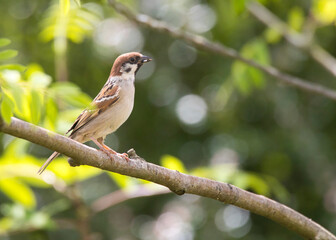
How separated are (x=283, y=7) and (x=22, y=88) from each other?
505 cm

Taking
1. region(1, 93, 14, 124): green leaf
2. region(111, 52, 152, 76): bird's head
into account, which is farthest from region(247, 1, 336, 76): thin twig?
region(1, 93, 14, 124): green leaf

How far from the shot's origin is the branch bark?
111 inches

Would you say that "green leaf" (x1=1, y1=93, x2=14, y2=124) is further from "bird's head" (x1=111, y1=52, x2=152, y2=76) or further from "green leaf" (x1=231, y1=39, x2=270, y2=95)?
"green leaf" (x1=231, y1=39, x2=270, y2=95)

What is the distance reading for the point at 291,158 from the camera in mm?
7078

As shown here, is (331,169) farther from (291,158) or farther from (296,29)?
(296,29)

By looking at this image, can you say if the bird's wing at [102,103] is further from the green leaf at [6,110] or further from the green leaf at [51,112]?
the green leaf at [6,110]

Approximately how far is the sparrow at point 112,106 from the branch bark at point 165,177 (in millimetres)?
921

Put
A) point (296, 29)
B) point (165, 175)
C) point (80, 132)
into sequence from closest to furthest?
point (165, 175) → point (80, 132) → point (296, 29)

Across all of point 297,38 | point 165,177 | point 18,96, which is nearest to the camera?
point 18,96

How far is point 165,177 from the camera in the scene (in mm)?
3533

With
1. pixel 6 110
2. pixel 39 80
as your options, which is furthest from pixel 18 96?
pixel 39 80

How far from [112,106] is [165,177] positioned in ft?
4.04

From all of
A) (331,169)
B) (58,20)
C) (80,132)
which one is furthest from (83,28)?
(331,169)

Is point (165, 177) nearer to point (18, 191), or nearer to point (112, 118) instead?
point (112, 118)
